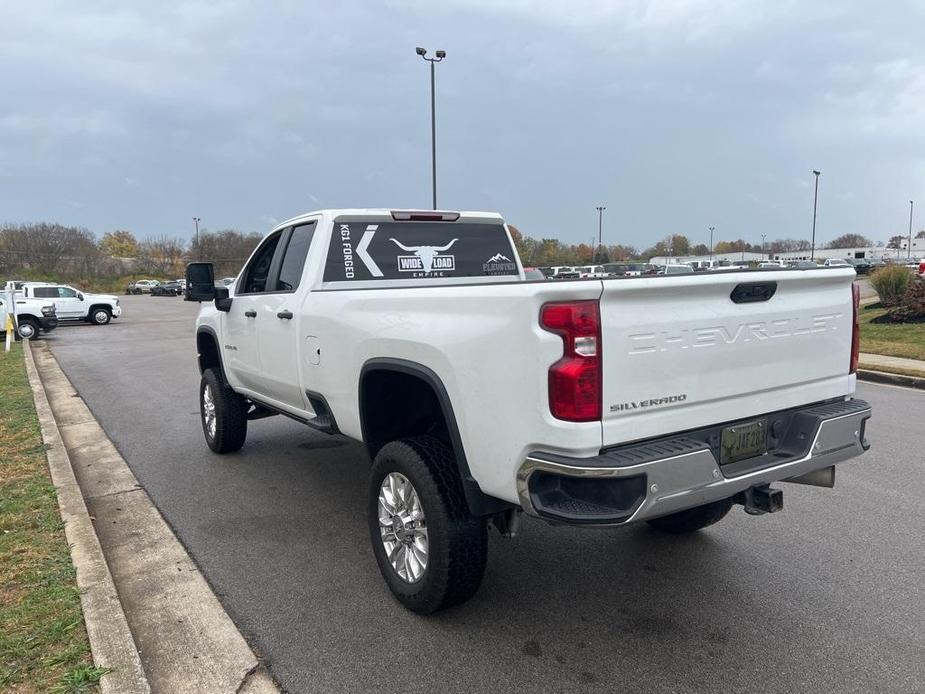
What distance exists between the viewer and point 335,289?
4539 millimetres

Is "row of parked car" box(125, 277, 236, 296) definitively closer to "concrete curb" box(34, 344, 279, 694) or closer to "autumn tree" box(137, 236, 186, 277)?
"autumn tree" box(137, 236, 186, 277)

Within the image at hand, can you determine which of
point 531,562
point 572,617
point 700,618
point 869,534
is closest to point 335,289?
point 531,562

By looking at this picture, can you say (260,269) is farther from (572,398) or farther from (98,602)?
(572,398)

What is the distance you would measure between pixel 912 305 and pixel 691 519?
15.8m

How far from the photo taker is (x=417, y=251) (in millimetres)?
5109

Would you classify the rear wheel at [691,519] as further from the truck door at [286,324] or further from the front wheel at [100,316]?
the front wheel at [100,316]

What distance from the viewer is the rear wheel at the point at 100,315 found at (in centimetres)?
2806

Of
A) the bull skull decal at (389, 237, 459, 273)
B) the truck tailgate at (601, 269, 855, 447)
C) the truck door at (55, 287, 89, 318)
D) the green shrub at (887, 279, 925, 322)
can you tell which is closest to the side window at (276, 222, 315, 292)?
the bull skull decal at (389, 237, 459, 273)

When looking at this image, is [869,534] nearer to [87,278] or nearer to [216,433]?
[216,433]

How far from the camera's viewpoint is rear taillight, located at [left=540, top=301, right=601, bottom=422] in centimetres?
253

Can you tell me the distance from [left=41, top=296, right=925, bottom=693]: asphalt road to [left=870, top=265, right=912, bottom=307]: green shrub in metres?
14.0

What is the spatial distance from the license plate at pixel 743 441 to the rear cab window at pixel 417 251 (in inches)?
107

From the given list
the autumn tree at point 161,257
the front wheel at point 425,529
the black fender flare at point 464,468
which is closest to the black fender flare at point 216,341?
the front wheel at point 425,529

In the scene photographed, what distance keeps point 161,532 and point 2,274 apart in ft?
290
